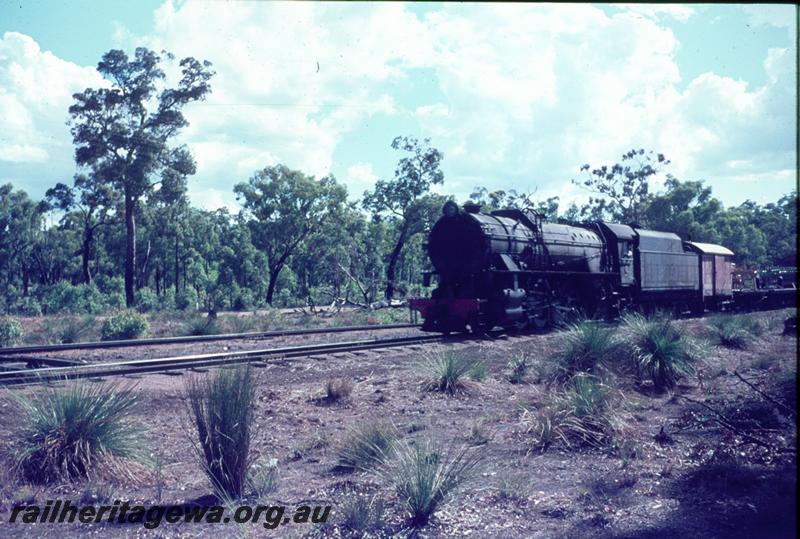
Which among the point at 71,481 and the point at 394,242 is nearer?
the point at 71,481

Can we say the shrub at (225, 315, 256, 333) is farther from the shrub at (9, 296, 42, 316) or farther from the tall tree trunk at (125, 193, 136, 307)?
the tall tree trunk at (125, 193, 136, 307)

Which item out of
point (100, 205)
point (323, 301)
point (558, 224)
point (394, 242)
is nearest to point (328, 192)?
point (323, 301)

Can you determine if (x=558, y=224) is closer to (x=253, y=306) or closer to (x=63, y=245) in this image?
(x=253, y=306)

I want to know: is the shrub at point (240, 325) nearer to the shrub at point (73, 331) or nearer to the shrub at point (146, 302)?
the shrub at point (73, 331)

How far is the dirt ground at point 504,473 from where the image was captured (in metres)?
4.74

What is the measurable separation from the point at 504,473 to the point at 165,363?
7.84 m

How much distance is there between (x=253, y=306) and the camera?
41.2 metres

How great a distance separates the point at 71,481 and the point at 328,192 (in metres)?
40.4

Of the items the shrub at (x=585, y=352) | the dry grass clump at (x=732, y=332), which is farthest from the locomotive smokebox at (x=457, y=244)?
the shrub at (x=585, y=352)

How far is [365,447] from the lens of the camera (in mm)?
5980

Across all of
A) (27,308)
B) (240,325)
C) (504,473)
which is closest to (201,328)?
(240,325)

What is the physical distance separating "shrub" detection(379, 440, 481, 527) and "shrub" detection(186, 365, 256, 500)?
1191 mm

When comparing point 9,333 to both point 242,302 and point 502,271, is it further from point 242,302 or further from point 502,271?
point 242,302

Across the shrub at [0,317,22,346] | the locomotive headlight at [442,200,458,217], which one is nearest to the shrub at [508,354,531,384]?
the locomotive headlight at [442,200,458,217]
